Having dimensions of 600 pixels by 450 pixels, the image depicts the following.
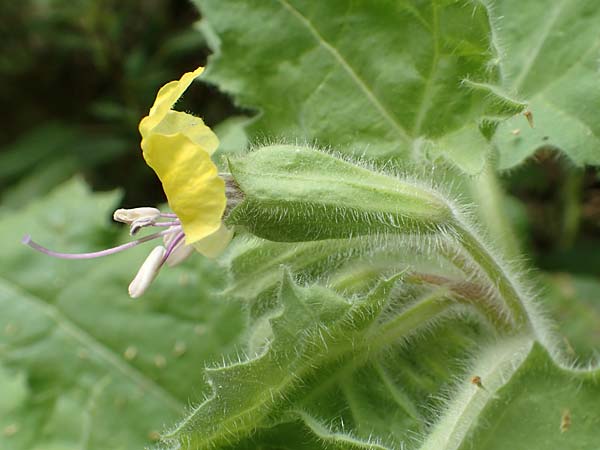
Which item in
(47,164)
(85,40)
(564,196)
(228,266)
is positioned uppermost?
(228,266)

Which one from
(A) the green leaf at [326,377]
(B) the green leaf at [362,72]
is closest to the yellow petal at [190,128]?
(A) the green leaf at [326,377]

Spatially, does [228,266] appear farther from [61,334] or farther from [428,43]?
[61,334]

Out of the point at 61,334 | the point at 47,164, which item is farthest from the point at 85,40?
the point at 61,334

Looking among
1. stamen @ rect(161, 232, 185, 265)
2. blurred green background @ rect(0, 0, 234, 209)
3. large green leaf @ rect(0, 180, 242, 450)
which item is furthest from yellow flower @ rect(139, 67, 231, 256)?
blurred green background @ rect(0, 0, 234, 209)

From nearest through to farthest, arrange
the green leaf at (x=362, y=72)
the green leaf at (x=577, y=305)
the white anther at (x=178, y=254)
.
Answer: the white anther at (x=178, y=254), the green leaf at (x=362, y=72), the green leaf at (x=577, y=305)

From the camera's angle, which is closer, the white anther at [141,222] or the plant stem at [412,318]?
the white anther at [141,222]

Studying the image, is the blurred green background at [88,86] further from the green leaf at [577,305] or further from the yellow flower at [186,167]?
the yellow flower at [186,167]
